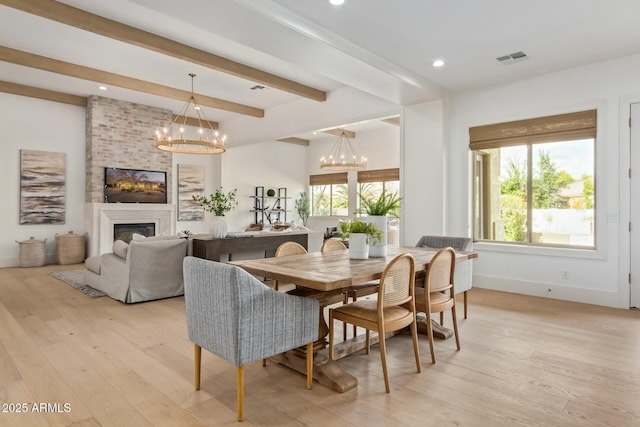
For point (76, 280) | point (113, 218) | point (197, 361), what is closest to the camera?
point (197, 361)

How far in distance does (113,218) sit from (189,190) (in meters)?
2.03

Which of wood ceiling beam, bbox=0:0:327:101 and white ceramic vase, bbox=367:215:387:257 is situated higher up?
wood ceiling beam, bbox=0:0:327:101

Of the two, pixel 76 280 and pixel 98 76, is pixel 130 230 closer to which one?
pixel 76 280

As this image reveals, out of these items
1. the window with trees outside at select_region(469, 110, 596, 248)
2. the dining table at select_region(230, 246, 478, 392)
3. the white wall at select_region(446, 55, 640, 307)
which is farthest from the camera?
the window with trees outside at select_region(469, 110, 596, 248)

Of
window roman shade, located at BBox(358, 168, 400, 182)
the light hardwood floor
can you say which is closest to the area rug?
the light hardwood floor

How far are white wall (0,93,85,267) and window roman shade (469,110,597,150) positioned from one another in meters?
7.57

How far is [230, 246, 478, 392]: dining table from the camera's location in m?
2.22

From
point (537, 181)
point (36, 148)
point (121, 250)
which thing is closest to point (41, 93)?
point (36, 148)

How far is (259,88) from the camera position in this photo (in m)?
6.94

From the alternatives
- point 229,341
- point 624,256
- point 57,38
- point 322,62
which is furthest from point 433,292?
point 57,38

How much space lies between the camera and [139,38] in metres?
4.57

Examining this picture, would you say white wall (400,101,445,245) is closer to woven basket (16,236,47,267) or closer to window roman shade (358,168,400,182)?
window roman shade (358,168,400,182)

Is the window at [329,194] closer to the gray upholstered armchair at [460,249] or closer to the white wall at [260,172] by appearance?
the white wall at [260,172]

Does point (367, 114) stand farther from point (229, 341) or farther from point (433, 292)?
point (229, 341)
